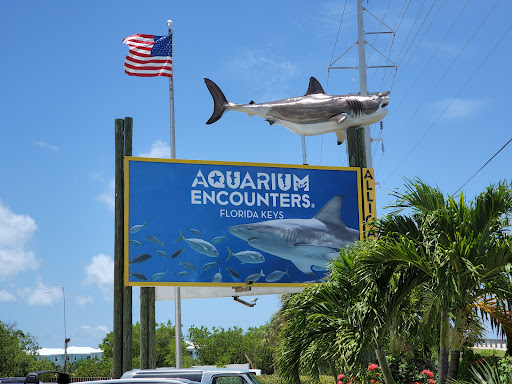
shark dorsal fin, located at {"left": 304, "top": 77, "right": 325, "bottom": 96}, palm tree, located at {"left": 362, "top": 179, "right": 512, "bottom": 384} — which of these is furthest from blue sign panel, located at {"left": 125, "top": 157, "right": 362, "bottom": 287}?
palm tree, located at {"left": 362, "top": 179, "right": 512, "bottom": 384}

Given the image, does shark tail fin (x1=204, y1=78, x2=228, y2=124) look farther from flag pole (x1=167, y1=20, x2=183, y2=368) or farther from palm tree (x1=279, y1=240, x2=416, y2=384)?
palm tree (x1=279, y1=240, x2=416, y2=384)

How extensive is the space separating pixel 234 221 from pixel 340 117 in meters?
3.99

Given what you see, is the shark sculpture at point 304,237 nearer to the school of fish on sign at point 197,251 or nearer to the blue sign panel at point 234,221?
the blue sign panel at point 234,221

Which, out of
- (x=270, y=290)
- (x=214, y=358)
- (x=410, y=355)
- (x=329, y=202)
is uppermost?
(x=329, y=202)

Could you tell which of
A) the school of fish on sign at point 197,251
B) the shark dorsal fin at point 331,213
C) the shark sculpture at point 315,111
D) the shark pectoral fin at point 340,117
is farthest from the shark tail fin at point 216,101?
the shark dorsal fin at point 331,213

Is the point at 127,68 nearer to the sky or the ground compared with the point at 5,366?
nearer to the sky

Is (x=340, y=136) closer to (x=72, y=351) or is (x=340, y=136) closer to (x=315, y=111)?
(x=315, y=111)

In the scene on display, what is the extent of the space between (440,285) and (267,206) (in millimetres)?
7283

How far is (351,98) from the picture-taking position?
18.0m

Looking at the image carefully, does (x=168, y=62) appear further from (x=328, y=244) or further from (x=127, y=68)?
(x=328, y=244)

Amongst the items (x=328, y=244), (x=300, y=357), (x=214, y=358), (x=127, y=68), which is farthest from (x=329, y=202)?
(x=214, y=358)

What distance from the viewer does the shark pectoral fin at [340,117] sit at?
17547 mm

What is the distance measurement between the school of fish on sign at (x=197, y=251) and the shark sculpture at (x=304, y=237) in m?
0.38

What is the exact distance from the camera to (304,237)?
1703 cm
